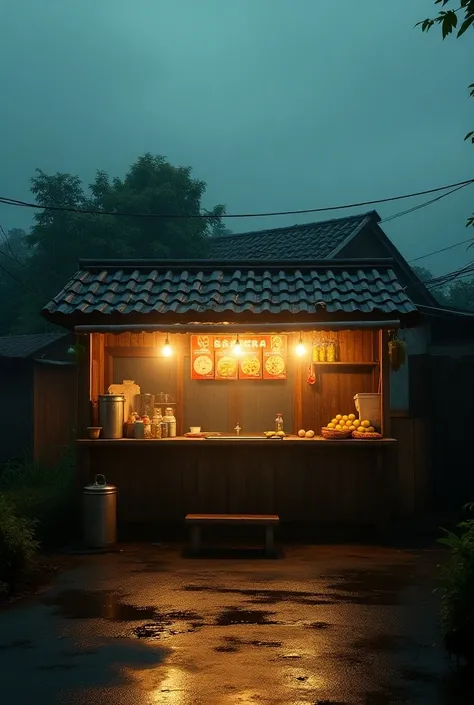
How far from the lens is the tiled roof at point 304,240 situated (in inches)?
979

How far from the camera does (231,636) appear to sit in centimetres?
735

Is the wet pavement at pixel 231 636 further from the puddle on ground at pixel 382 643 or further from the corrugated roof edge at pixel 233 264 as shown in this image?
the corrugated roof edge at pixel 233 264

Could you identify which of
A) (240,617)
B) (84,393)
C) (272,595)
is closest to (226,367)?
(84,393)

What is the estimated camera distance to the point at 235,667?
21.3 feet

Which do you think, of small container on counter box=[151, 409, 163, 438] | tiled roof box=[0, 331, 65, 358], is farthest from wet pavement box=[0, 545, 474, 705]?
tiled roof box=[0, 331, 65, 358]

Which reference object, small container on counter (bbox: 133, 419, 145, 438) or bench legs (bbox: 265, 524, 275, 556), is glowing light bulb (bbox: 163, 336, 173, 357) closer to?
small container on counter (bbox: 133, 419, 145, 438)

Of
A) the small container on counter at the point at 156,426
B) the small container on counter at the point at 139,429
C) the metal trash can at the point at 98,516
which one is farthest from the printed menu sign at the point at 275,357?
the metal trash can at the point at 98,516

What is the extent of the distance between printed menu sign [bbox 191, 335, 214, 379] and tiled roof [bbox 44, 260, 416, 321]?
928 mm

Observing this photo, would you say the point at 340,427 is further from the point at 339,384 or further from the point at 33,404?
the point at 33,404

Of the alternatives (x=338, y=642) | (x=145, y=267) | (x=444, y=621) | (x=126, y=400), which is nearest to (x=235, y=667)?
(x=338, y=642)

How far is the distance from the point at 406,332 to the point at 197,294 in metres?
9.23

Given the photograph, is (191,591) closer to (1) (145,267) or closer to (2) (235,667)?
(2) (235,667)

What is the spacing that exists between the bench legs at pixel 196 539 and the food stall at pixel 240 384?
1135mm

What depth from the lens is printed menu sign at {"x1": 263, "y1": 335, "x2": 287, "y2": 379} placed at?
13555 millimetres
